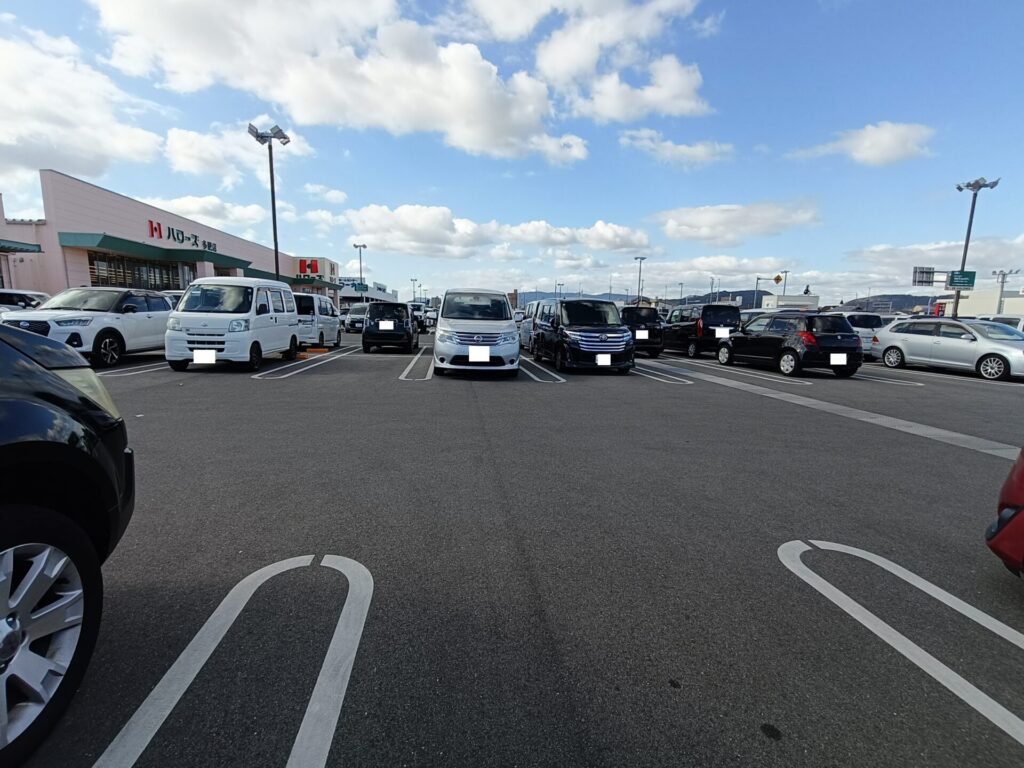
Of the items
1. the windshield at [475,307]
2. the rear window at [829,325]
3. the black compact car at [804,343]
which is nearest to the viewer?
the windshield at [475,307]

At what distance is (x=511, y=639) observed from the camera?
238 cm

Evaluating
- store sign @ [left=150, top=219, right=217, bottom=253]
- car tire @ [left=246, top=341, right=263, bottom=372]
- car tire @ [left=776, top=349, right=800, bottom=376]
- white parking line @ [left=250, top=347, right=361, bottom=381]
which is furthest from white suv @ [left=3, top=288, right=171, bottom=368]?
store sign @ [left=150, top=219, right=217, bottom=253]

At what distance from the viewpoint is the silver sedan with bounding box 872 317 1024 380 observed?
1302cm

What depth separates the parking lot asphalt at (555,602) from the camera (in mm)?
1854

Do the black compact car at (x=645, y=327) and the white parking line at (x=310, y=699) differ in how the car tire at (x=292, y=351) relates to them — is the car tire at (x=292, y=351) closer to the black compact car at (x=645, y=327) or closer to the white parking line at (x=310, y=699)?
the black compact car at (x=645, y=327)

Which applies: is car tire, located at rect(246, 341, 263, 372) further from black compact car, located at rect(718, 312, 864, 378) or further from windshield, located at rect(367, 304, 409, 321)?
black compact car, located at rect(718, 312, 864, 378)

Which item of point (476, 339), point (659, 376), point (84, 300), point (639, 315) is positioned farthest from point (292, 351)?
point (639, 315)

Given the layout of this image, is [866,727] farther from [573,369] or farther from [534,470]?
[573,369]

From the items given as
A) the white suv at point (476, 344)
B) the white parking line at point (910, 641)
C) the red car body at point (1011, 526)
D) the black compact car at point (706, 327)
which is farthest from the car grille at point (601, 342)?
the red car body at point (1011, 526)

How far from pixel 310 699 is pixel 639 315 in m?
17.2

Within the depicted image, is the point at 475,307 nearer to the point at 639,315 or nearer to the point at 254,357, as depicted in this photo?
the point at 254,357

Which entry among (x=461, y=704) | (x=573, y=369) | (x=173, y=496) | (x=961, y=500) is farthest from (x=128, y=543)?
(x=573, y=369)

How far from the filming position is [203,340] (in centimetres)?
1056

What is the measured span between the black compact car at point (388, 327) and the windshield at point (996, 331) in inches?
640
